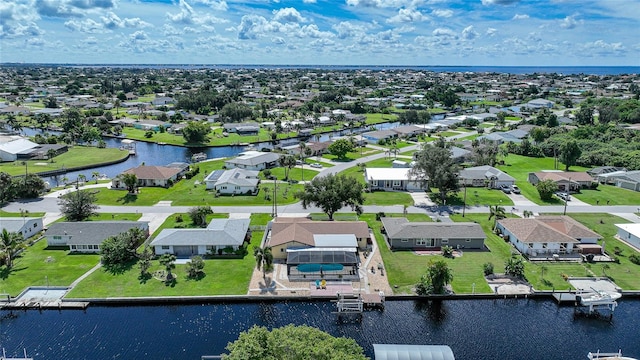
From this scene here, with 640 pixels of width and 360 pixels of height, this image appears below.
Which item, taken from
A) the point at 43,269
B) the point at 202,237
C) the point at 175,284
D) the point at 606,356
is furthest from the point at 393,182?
the point at 43,269

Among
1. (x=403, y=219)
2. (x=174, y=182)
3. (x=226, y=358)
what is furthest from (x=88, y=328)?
(x=174, y=182)

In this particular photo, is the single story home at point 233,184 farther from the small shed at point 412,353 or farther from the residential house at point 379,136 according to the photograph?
the residential house at point 379,136

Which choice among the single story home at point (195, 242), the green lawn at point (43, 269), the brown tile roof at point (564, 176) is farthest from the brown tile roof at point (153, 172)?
the brown tile roof at point (564, 176)

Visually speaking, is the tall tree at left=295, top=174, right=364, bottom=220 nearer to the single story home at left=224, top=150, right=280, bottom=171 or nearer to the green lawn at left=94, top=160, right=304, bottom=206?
the green lawn at left=94, top=160, right=304, bottom=206

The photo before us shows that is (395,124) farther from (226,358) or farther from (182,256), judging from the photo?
(226,358)

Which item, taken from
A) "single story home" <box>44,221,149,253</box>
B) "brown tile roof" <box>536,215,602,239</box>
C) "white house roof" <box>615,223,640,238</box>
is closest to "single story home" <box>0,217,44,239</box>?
"single story home" <box>44,221,149,253</box>

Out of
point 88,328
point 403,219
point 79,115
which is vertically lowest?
point 88,328
